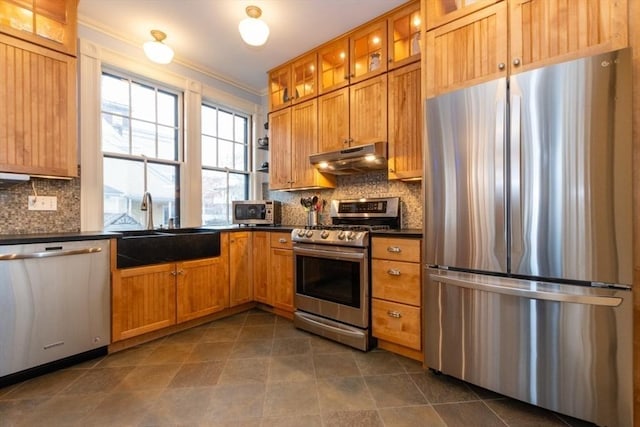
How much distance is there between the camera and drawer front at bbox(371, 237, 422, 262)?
81.0 inches

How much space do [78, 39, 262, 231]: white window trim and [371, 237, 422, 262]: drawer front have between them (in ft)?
7.36

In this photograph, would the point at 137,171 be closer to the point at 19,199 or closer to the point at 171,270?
the point at 19,199

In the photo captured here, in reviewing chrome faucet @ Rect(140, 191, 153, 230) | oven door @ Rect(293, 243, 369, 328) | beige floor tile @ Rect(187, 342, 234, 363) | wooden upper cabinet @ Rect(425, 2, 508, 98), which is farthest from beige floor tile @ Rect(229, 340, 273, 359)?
wooden upper cabinet @ Rect(425, 2, 508, 98)

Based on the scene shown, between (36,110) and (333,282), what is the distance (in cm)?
260

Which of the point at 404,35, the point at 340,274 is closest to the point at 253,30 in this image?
the point at 404,35

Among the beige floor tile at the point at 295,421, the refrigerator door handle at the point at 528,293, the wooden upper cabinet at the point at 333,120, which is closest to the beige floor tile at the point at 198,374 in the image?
the beige floor tile at the point at 295,421

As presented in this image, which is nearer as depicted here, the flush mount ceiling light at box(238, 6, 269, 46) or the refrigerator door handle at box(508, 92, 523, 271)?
the refrigerator door handle at box(508, 92, 523, 271)

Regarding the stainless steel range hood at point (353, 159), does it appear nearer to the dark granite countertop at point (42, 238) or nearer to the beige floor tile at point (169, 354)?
the dark granite countertop at point (42, 238)

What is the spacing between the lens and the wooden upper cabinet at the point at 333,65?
2.90 metres

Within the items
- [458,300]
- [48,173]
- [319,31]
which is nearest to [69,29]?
[48,173]

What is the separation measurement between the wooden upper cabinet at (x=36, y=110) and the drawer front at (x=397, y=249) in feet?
8.08

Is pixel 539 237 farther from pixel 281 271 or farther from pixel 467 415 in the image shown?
pixel 281 271

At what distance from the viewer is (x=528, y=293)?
1511mm

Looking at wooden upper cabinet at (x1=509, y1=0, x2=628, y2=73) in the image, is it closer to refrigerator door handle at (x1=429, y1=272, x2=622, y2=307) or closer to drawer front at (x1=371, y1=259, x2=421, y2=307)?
refrigerator door handle at (x1=429, y1=272, x2=622, y2=307)
